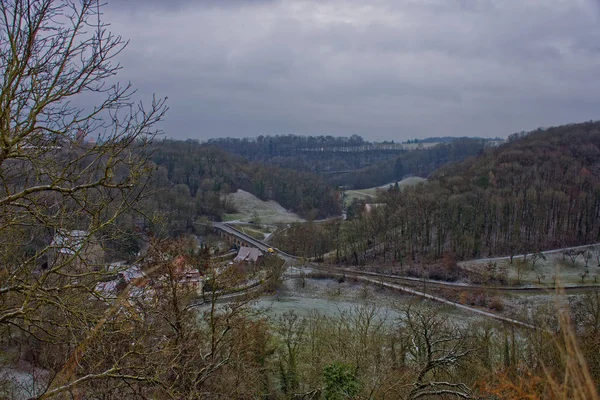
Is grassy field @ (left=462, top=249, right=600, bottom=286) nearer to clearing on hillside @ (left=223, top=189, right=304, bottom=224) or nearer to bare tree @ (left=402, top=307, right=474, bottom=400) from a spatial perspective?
bare tree @ (left=402, top=307, right=474, bottom=400)

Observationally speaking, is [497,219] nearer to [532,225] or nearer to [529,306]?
[532,225]

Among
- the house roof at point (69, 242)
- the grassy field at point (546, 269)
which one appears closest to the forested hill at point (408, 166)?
the grassy field at point (546, 269)

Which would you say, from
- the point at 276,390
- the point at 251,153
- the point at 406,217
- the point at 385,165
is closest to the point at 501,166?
the point at 406,217

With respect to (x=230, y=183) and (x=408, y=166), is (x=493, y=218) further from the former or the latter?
(x=408, y=166)

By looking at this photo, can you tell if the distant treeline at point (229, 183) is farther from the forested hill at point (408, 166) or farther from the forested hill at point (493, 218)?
the forested hill at point (493, 218)

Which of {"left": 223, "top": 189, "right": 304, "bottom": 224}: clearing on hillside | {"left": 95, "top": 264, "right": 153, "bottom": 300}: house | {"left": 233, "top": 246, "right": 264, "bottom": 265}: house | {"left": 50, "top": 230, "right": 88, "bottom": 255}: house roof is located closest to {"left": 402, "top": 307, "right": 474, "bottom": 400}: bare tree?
{"left": 95, "top": 264, "right": 153, "bottom": 300}: house

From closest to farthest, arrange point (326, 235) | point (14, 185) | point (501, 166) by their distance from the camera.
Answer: point (14, 185)
point (326, 235)
point (501, 166)

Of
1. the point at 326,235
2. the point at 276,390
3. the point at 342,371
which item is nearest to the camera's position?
the point at 342,371
